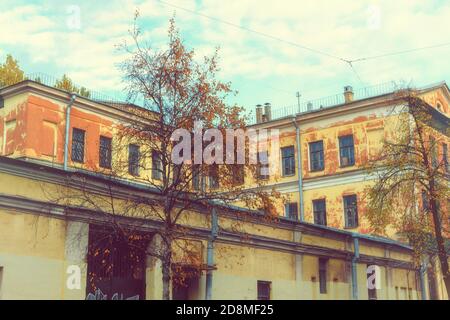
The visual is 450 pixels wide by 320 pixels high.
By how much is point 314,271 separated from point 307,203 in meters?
14.4

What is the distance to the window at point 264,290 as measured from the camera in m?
18.3

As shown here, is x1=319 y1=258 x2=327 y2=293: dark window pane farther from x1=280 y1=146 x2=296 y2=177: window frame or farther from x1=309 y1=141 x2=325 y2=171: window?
x1=280 y1=146 x2=296 y2=177: window frame

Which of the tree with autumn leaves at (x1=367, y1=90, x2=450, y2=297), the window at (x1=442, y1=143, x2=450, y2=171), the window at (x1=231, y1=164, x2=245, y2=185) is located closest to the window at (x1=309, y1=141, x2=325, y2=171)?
the window at (x1=442, y1=143, x2=450, y2=171)

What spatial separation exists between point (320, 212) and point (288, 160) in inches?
156

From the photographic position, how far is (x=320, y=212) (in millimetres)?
34281

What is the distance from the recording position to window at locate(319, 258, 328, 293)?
69.2ft

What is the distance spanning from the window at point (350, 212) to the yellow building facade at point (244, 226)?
0.36 feet

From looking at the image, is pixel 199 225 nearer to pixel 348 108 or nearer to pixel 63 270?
pixel 63 270

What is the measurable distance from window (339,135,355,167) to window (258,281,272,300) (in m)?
16.4

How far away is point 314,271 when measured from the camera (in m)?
20.6

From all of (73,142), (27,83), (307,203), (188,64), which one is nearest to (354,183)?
(307,203)

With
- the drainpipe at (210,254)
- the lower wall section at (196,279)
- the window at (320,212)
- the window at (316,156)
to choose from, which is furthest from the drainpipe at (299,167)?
the drainpipe at (210,254)
